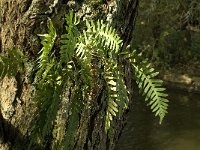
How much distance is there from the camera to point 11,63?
118cm

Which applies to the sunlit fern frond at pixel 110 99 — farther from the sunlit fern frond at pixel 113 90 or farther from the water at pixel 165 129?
the water at pixel 165 129

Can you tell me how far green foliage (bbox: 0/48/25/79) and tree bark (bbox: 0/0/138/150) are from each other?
22 millimetres

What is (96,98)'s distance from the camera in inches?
Result: 47.6

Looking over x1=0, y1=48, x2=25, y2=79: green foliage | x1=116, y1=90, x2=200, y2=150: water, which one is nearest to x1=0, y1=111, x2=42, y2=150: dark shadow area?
x1=0, y1=48, x2=25, y2=79: green foliage

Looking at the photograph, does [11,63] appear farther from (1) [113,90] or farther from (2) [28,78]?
(1) [113,90]

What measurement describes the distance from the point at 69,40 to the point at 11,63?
19 centimetres

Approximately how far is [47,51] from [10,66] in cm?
12

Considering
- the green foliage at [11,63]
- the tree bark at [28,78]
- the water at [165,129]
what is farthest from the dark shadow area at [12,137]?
the water at [165,129]

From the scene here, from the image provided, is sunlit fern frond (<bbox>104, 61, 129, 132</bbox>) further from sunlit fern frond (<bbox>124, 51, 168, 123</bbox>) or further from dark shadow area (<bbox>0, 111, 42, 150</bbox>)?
dark shadow area (<bbox>0, 111, 42, 150</bbox>)

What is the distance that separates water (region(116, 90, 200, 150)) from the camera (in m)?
7.92

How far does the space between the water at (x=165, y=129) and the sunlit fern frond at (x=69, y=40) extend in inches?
256

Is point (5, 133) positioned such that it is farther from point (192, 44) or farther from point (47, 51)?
point (192, 44)

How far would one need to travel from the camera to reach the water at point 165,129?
7.92m

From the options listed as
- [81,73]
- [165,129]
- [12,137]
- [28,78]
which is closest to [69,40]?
[81,73]
